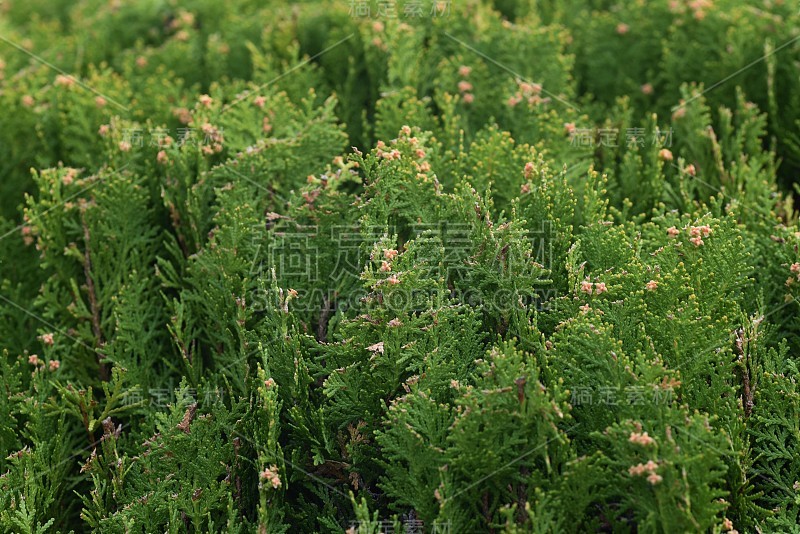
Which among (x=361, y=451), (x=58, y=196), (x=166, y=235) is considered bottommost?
(x=361, y=451)

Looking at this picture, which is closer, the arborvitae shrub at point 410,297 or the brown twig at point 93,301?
the arborvitae shrub at point 410,297

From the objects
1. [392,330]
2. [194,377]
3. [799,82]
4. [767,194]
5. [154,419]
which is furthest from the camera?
[799,82]

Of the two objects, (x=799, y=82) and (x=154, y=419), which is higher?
(x=799, y=82)

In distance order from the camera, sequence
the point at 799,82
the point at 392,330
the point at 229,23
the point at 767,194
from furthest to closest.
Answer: the point at 229,23 < the point at 799,82 < the point at 767,194 < the point at 392,330

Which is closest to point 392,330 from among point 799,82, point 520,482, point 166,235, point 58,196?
point 520,482

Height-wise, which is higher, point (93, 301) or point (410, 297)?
point (410, 297)

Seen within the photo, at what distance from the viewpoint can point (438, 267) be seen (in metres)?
3.07

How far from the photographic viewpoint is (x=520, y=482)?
9.11 ft

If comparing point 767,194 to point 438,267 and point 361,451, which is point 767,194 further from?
point 361,451

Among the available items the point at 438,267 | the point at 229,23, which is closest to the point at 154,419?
the point at 438,267

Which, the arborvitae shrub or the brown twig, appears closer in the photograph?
the arborvitae shrub

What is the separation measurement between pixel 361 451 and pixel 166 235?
166 centimetres

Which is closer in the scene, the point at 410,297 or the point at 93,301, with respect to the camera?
the point at 410,297

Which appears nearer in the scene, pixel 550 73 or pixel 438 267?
pixel 438 267
